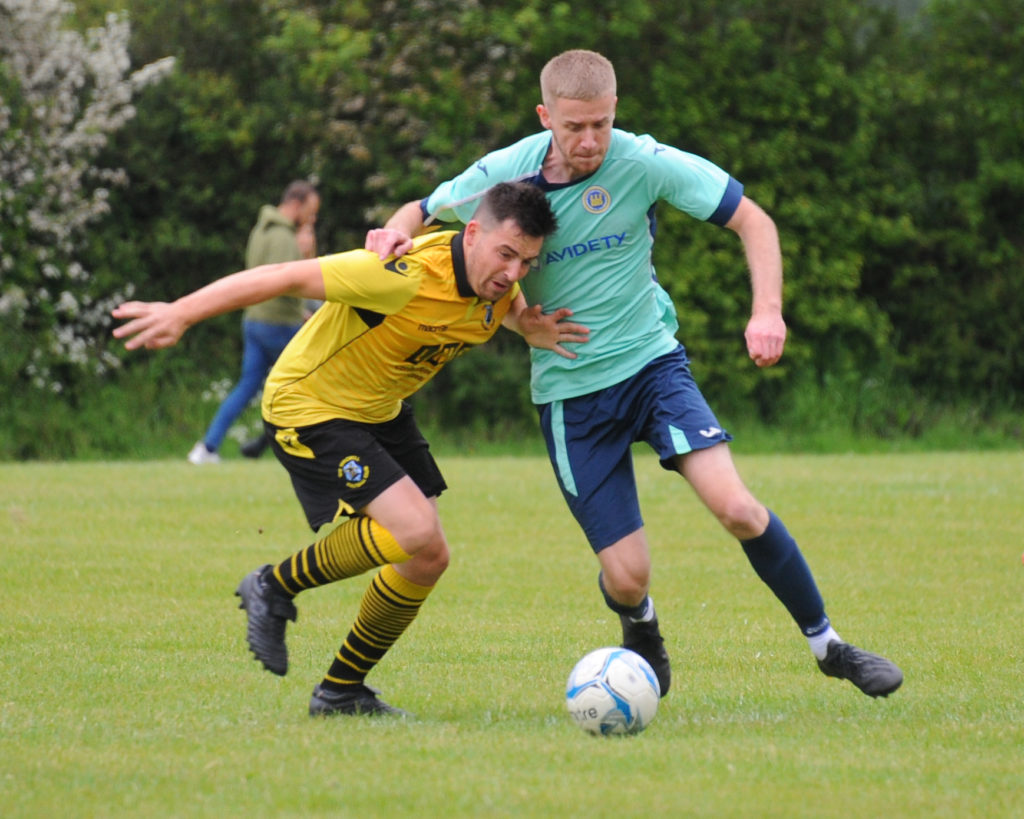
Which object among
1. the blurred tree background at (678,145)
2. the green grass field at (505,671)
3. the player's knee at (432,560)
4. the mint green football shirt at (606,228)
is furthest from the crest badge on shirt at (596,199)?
the blurred tree background at (678,145)

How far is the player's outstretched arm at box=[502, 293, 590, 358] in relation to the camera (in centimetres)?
549

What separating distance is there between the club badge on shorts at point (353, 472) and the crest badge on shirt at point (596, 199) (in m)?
1.24

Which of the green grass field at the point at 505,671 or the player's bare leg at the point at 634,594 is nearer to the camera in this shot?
the green grass field at the point at 505,671

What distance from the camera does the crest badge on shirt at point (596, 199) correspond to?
5.44 metres

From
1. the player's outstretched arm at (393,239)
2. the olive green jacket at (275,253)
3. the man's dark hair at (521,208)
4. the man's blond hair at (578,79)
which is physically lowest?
the olive green jacket at (275,253)

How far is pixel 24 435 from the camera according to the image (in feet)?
57.3

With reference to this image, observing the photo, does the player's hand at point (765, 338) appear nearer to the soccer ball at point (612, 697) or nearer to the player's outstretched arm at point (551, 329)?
the player's outstretched arm at point (551, 329)

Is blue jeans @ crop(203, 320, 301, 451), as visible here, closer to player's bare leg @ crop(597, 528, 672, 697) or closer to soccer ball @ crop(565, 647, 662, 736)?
player's bare leg @ crop(597, 528, 672, 697)

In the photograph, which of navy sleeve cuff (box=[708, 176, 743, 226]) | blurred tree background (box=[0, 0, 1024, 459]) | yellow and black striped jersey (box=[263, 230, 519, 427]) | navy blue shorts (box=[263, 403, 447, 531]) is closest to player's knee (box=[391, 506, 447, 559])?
navy blue shorts (box=[263, 403, 447, 531])

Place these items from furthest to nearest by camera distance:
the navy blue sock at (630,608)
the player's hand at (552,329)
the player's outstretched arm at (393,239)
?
1. the navy blue sock at (630,608)
2. the player's hand at (552,329)
3. the player's outstretched arm at (393,239)

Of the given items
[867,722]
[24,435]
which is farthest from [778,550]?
[24,435]

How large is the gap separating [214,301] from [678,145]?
1556cm

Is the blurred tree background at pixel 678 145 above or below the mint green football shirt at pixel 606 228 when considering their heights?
below

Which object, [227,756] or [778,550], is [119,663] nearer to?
[227,756]
